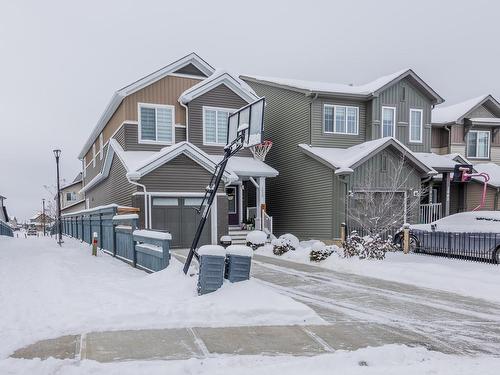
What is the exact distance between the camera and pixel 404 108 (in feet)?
73.8

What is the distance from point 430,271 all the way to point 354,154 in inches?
359

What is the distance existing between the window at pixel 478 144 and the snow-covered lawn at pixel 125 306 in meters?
23.0

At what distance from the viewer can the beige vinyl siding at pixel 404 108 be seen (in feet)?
71.6

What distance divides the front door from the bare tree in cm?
670

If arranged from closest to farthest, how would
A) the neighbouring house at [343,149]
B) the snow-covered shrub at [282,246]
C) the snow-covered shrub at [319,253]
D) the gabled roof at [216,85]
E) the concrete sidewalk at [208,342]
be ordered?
the concrete sidewalk at [208,342], the snow-covered shrub at [319,253], the snow-covered shrub at [282,246], the neighbouring house at [343,149], the gabled roof at [216,85]

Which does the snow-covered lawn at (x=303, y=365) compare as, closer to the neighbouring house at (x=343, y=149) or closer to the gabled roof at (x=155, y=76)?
the neighbouring house at (x=343, y=149)

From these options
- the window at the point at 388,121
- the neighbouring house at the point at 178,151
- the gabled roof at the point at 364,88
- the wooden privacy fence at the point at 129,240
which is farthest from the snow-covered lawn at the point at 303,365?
the window at the point at 388,121

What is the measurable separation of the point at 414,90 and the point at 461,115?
435 cm

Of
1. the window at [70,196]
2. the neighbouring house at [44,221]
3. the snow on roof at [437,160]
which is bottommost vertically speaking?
the neighbouring house at [44,221]

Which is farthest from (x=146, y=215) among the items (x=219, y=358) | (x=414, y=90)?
(x=414, y=90)

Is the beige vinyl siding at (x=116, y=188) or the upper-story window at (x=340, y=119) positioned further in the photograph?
the upper-story window at (x=340, y=119)

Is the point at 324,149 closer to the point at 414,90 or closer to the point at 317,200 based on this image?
the point at 317,200

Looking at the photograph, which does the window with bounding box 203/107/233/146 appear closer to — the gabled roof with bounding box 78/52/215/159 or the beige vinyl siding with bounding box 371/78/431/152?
the gabled roof with bounding box 78/52/215/159

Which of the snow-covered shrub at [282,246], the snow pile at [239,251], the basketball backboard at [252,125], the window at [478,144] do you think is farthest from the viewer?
the window at [478,144]
